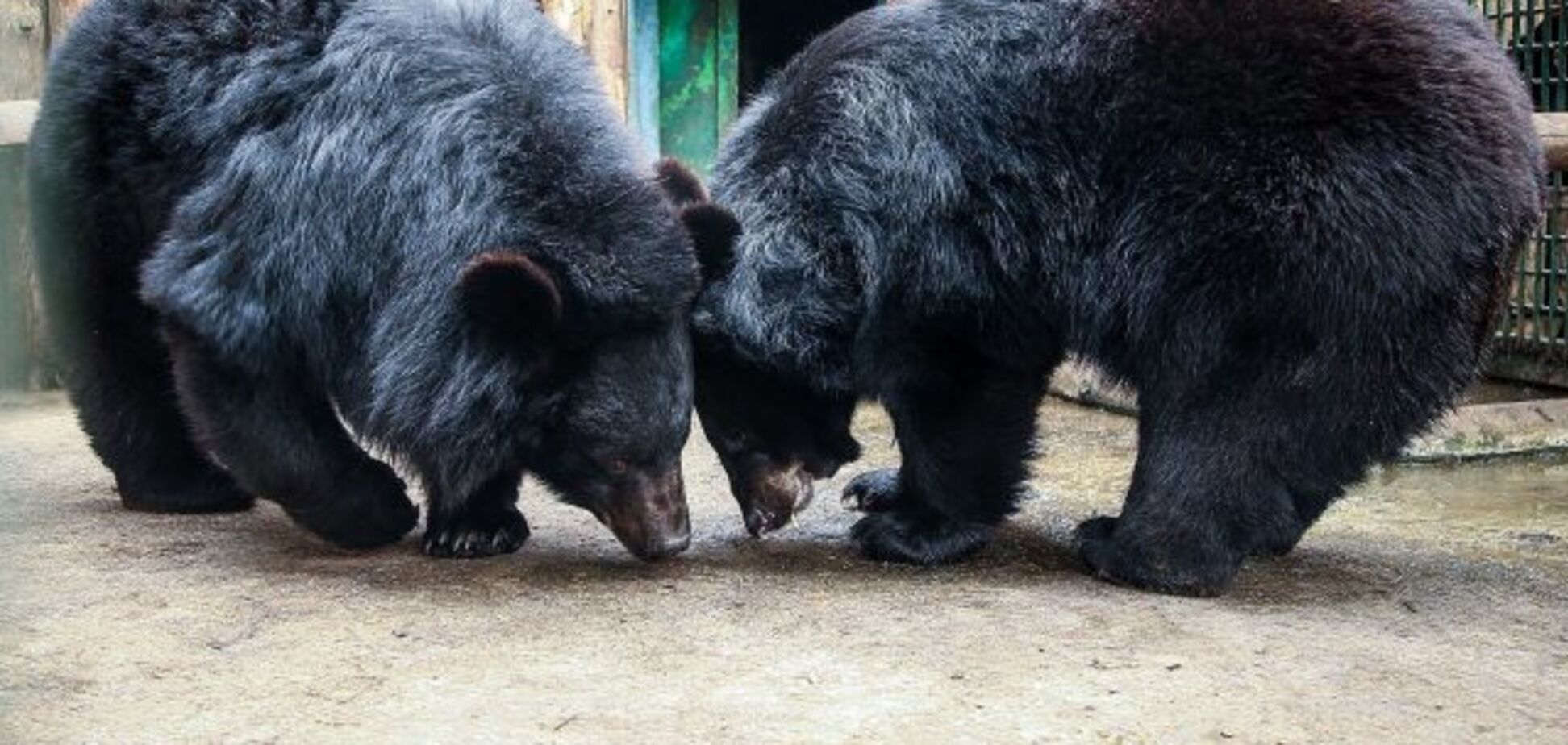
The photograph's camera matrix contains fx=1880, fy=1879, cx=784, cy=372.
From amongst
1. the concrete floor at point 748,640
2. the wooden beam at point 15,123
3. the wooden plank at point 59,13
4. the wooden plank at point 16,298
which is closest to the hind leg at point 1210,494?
the concrete floor at point 748,640

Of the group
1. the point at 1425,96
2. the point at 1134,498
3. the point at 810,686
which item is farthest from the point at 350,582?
the point at 1425,96

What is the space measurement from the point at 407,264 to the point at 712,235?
2.40 ft

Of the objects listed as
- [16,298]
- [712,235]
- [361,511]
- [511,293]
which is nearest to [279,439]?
[361,511]

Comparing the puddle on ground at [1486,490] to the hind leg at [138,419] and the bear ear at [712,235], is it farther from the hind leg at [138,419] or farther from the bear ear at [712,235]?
the hind leg at [138,419]

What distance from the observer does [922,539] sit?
15.3ft

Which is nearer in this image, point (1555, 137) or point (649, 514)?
point (649, 514)

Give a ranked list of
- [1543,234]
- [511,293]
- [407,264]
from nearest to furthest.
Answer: [511,293] → [407,264] → [1543,234]

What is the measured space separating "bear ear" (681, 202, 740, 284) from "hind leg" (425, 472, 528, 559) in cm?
71

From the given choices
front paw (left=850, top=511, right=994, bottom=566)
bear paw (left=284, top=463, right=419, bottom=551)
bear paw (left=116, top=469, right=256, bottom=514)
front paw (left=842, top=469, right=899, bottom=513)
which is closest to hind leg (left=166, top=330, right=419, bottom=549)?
bear paw (left=284, top=463, right=419, bottom=551)

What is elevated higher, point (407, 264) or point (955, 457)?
point (407, 264)

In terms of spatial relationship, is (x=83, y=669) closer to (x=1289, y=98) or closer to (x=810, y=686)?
(x=810, y=686)

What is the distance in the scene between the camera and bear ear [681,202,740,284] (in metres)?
4.44

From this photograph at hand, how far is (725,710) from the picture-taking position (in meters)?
3.25

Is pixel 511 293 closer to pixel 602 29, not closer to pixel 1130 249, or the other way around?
pixel 1130 249
